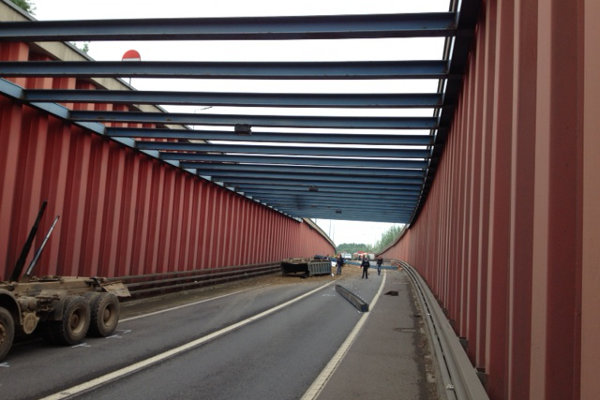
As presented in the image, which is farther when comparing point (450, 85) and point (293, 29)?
point (450, 85)

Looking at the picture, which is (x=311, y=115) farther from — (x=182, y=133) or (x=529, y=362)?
(x=529, y=362)

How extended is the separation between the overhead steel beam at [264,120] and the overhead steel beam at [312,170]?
19.6 feet

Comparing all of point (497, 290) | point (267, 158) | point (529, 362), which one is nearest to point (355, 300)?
point (267, 158)

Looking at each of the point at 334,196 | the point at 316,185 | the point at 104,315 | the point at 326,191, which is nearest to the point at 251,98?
the point at 104,315

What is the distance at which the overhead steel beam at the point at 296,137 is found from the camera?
14.1 metres

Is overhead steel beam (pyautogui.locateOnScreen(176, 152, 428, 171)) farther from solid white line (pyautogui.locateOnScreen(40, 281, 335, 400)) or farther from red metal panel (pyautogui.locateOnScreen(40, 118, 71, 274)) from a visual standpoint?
solid white line (pyautogui.locateOnScreen(40, 281, 335, 400))

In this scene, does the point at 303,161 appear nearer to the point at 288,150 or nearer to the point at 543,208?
the point at 288,150

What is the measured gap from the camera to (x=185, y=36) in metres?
8.16

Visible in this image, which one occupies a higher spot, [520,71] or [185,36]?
[185,36]

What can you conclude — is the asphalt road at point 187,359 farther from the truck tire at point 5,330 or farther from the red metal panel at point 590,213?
the red metal panel at point 590,213

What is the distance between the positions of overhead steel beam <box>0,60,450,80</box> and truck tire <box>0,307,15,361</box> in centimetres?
506

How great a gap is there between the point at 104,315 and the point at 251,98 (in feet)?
19.0

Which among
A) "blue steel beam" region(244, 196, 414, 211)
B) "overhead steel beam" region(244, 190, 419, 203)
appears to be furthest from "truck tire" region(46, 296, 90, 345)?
"blue steel beam" region(244, 196, 414, 211)

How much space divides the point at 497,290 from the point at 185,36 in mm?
6417
